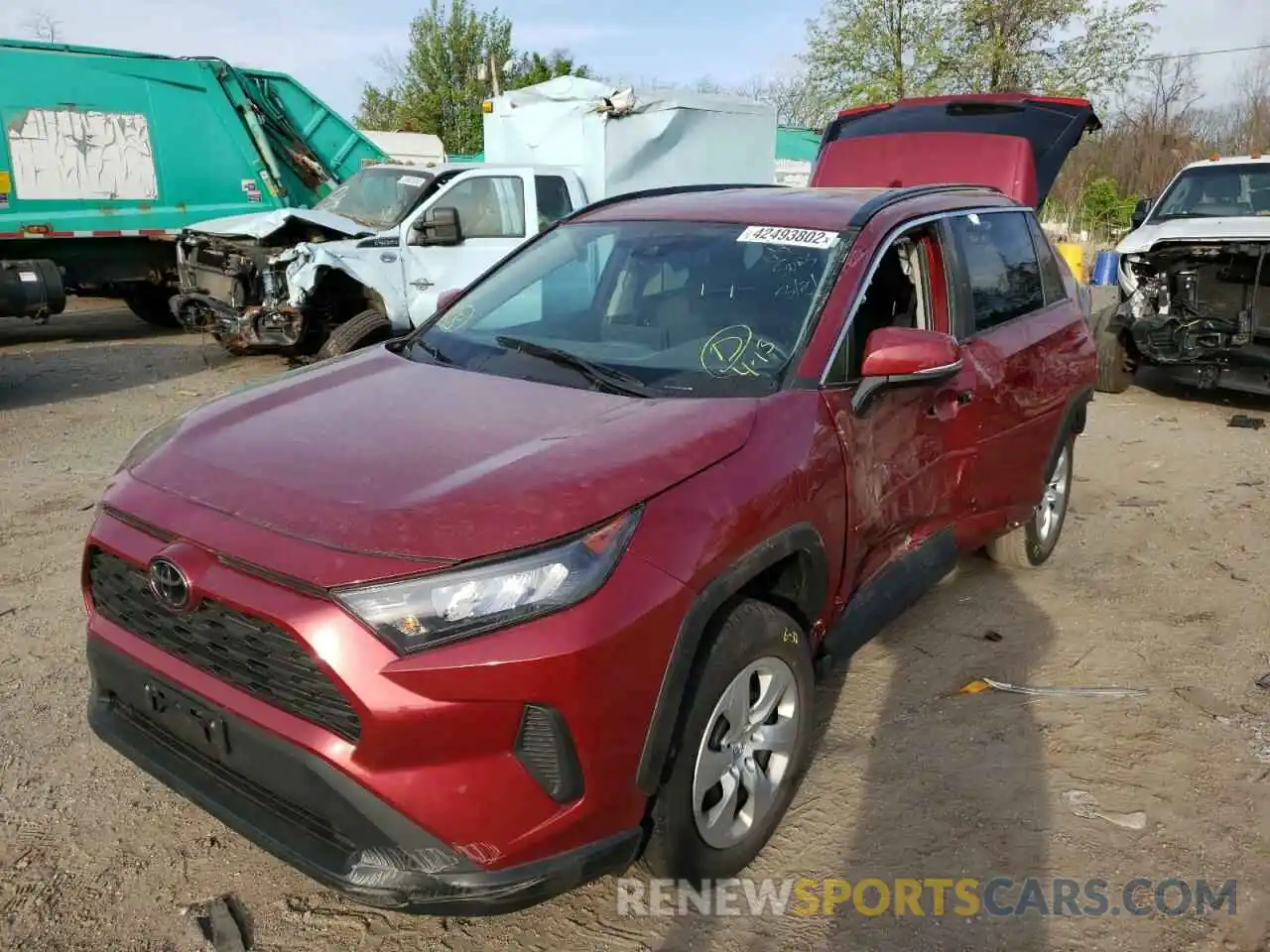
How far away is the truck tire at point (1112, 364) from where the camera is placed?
873cm

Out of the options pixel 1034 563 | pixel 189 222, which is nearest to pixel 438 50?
pixel 189 222

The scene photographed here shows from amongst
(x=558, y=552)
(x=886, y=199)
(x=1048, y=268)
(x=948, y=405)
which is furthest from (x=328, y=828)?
(x=1048, y=268)

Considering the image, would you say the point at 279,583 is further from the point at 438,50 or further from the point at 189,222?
the point at 438,50

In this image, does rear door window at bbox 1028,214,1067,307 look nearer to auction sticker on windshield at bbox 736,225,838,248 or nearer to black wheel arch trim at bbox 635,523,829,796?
auction sticker on windshield at bbox 736,225,838,248

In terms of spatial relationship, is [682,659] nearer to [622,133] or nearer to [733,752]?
[733,752]

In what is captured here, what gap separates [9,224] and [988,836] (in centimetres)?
1123

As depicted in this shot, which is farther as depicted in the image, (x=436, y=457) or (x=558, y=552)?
(x=436, y=457)

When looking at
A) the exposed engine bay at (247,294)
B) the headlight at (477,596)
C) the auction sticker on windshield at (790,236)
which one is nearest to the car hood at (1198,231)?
the auction sticker on windshield at (790,236)

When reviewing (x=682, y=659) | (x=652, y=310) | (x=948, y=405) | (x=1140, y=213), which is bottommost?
(x=682, y=659)

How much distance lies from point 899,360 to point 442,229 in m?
5.68

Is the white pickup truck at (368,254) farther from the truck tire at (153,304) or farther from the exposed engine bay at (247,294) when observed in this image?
the truck tire at (153,304)

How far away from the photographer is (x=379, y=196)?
9203mm

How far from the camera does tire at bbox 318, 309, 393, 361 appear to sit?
25.6ft

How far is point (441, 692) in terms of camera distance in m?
1.92
